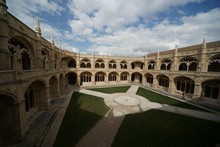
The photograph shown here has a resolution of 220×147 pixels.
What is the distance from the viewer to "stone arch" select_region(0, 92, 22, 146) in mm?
7340

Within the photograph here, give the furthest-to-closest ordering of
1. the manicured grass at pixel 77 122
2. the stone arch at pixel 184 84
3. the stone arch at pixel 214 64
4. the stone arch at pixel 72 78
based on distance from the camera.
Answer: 1. the stone arch at pixel 72 78
2. the stone arch at pixel 184 84
3. the stone arch at pixel 214 64
4. the manicured grass at pixel 77 122

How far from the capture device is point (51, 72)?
14.6 meters

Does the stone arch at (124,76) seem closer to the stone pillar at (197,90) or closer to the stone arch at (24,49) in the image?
the stone pillar at (197,90)

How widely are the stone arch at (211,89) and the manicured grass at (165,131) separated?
901cm

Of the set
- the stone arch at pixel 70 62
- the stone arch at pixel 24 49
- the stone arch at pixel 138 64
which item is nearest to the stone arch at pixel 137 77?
the stone arch at pixel 138 64

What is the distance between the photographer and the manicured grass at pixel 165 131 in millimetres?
7520

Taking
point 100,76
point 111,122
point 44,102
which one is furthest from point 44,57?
point 100,76

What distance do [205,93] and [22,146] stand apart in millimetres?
26341

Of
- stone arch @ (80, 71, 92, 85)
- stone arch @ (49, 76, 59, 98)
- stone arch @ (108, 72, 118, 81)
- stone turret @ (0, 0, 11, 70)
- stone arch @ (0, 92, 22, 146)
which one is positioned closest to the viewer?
stone turret @ (0, 0, 11, 70)

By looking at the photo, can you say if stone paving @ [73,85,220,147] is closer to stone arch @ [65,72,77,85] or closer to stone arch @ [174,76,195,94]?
stone arch @ [174,76,195,94]

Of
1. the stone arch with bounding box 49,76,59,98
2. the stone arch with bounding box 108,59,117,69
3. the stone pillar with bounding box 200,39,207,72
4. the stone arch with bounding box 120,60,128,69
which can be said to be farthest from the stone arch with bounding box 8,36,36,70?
the stone pillar with bounding box 200,39,207,72

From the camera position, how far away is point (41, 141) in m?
7.59

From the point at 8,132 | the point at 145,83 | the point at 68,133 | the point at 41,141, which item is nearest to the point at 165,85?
the point at 145,83

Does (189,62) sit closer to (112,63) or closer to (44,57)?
(112,63)
